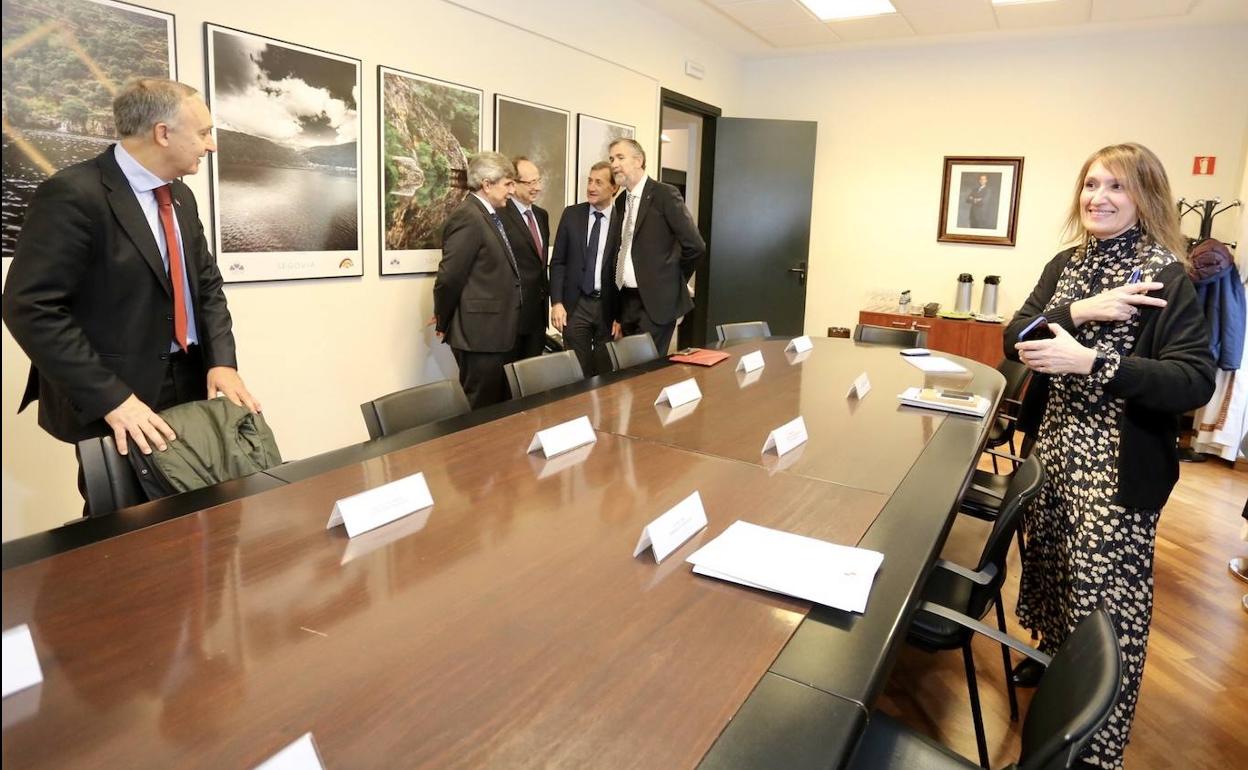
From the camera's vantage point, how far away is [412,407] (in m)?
2.17

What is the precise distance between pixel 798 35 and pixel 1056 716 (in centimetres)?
595

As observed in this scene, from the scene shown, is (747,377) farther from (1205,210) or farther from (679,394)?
(1205,210)

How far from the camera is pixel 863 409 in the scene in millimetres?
2510

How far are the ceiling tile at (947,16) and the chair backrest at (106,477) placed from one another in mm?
5202

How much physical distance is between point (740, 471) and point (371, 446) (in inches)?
35.6

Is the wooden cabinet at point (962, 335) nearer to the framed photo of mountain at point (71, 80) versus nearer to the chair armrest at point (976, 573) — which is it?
the chair armrest at point (976, 573)

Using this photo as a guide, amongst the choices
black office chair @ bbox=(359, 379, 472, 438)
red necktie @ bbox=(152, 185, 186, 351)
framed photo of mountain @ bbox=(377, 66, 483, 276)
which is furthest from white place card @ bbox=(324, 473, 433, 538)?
framed photo of mountain @ bbox=(377, 66, 483, 276)

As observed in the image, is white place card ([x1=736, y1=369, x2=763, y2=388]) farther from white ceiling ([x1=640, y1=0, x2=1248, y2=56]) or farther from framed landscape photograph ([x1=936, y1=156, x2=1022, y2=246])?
framed landscape photograph ([x1=936, y1=156, x2=1022, y2=246])

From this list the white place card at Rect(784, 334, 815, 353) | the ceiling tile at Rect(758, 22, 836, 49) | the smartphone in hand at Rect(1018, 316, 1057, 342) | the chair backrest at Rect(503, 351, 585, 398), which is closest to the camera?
the smartphone in hand at Rect(1018, 316, 1057, 342)

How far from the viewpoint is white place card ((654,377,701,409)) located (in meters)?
2.44

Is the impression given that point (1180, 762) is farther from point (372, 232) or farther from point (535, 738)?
point (372, 232)

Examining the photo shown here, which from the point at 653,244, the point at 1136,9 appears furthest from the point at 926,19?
the point at 653,244

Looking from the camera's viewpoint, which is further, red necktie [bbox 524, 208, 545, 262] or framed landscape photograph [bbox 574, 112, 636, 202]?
framed landscape photograph [bbox 574, 112, 636, 202]

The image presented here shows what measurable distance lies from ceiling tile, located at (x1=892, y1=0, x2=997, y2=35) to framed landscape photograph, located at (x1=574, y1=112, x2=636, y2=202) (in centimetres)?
207
